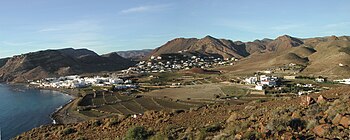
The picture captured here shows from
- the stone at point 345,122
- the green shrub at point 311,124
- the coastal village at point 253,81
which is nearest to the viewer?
the stone at point 345,122

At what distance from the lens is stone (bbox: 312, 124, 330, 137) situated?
8.23m

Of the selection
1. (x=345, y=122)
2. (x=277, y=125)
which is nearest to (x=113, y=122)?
(x=277, y=125)

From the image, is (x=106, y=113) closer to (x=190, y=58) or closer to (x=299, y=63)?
(x=299, y=63)

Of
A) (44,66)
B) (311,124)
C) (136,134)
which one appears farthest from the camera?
(44,66)

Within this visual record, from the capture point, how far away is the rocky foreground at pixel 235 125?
877 centimetres

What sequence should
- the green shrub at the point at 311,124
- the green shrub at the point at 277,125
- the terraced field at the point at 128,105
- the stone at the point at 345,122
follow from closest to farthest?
1. the stone at the point at 345,122
2. the green shrub at the point at 311,124
3. the green shrub at the point at 277,125
4. the terraced field at the point at 128,105

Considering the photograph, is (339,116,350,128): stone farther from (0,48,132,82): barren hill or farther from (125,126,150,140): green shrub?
(0,48,132,82): barren hill

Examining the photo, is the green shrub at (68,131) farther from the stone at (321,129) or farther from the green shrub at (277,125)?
the stone at (321,129)

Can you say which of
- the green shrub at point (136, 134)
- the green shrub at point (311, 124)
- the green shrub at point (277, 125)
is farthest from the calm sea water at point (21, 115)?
the green shrub at point (311, 124)

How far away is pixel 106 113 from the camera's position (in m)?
46.8

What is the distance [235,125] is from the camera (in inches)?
461

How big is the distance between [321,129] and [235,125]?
3685mm

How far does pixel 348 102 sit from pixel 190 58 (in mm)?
185695

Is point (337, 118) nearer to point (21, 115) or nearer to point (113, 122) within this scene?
point (113, 122)
